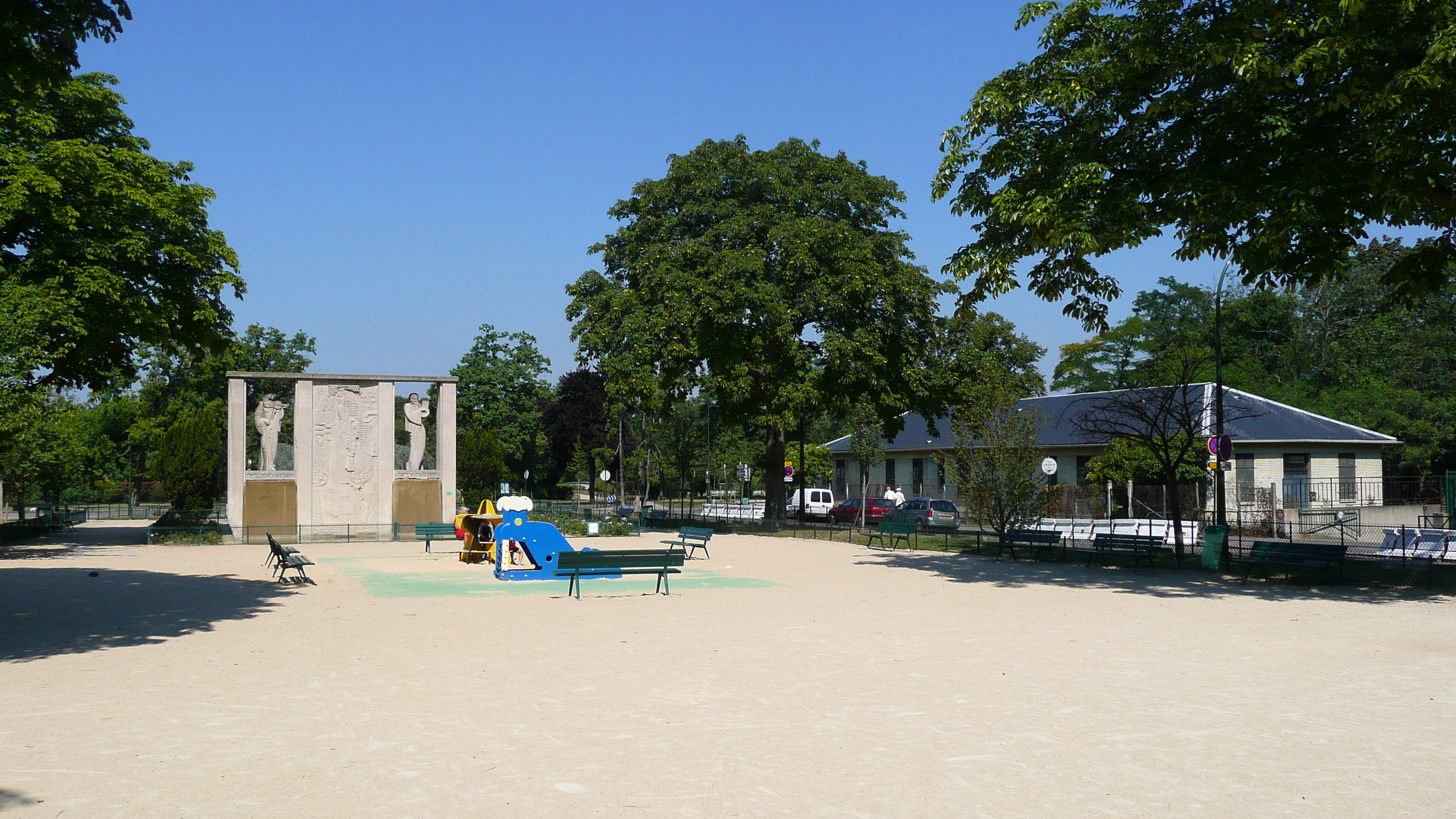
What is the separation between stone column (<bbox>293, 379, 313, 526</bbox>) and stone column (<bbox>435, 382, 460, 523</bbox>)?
409 cm

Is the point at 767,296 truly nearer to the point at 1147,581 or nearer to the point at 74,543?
the point at 1147,581

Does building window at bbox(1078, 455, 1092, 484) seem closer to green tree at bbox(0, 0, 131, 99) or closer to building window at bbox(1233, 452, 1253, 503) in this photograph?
building window at bbox(1233, 452, 1253, 503)

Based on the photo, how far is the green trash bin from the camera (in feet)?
72.7

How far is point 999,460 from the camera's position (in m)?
28.8

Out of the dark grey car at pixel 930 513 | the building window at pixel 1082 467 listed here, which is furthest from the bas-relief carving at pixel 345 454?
the building window at pixel 1082 467

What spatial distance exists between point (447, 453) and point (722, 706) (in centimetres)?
2859

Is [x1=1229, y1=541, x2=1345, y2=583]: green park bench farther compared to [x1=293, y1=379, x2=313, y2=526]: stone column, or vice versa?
[x1=293, y1=379, x2=313, y2=526]: stone column

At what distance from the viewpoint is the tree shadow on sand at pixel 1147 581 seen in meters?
17.8

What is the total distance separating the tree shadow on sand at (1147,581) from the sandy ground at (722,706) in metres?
0.91

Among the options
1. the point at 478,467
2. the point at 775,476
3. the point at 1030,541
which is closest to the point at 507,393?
the point at 478,467

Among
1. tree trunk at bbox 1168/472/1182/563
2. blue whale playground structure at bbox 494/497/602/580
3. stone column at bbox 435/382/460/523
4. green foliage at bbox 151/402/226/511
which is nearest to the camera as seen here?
blue whale playground structure at bbox 494/497/602/580

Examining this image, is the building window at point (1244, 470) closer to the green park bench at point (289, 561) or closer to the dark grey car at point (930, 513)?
the dark grey car at point (930, 513)

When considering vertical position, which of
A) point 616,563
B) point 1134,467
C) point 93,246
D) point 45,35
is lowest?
point 616,563

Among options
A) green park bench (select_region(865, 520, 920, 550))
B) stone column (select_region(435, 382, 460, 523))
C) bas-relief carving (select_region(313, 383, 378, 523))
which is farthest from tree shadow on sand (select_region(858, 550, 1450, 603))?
bas-relief carving (select_region(313, 383, 378, 523))
